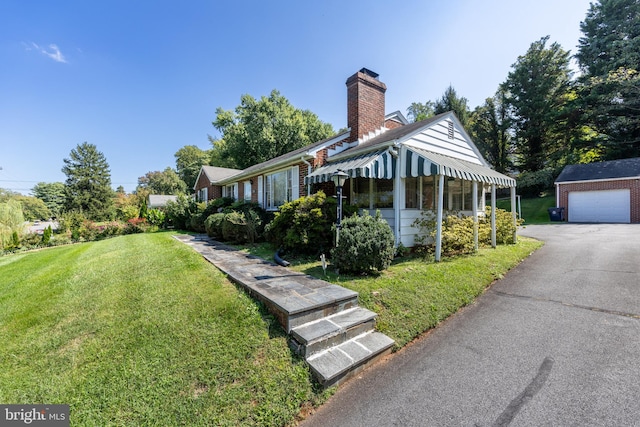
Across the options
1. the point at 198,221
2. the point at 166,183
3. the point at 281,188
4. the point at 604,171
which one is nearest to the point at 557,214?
the point at 604,171

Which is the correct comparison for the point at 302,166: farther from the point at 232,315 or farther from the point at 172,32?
the point at 172,32

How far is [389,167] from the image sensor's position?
804 centimetres

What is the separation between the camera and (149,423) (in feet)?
8.35

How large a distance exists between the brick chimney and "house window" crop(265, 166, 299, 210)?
9.82ft

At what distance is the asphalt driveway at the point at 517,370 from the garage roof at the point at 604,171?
2018 centimetres

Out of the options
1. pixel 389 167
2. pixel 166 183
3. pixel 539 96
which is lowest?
pixel 389 167

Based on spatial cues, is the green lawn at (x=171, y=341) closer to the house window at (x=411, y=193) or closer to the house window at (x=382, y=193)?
the house window at (x=411, y=193)

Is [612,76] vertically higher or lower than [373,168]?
higher

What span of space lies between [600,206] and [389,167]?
865 inches

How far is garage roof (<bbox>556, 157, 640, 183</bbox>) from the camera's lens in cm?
1830

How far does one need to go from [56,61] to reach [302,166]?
11.8 m

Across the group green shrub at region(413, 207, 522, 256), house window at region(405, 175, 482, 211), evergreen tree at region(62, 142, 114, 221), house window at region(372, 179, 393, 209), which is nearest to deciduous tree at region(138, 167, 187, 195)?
evergreen tree at region(62, 142, 114, 221)

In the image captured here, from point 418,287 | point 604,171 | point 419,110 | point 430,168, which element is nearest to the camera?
point 418,287

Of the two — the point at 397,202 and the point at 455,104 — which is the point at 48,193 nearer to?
the point at 397,202
